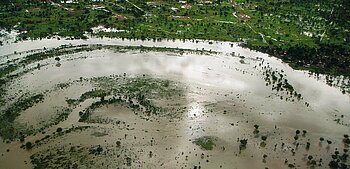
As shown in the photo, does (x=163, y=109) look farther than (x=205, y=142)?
Yes

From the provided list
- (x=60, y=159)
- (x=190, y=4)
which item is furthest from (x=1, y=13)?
(x=60, y=159)

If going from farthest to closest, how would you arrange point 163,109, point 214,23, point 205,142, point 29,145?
point 214,23, point 163,109, point 205,142, point 29,145

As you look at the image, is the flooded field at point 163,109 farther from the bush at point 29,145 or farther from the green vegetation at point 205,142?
the bush at point 29,145

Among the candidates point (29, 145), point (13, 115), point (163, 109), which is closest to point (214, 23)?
point (163, 109)

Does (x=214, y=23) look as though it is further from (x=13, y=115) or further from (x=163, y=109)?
(x=13, y=115)

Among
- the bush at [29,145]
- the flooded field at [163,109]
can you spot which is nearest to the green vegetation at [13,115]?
the flooded field at [163,109]

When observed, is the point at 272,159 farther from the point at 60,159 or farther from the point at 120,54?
the point at 120,54

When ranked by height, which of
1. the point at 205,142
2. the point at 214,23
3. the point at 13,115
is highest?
the point at 214,23
